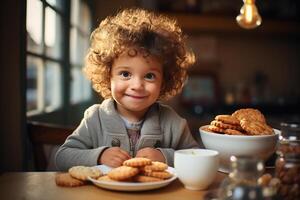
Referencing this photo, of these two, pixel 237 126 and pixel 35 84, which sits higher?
pixel 35 84

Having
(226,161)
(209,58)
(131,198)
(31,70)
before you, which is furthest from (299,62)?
(131,198)

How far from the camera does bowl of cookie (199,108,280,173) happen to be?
0.85 m

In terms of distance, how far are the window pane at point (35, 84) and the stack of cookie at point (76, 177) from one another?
806 mm

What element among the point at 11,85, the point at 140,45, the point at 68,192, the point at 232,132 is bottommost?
the point at 68,192

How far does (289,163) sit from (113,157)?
1.32 ft

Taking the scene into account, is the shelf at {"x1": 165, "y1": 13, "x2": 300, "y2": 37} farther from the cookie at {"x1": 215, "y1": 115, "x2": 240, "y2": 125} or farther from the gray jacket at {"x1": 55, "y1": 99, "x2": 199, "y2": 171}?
the cookie at {"x1": 215, "y1": 115, "x2": 240, "y2": 125}

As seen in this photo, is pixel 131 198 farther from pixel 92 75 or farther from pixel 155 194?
pixel 92 75

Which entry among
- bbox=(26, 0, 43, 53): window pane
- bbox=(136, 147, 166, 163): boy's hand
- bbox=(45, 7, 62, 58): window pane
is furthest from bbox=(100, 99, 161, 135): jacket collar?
bbox=(45, 7, 62, 58): window pane

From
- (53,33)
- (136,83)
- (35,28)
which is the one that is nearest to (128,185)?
(136,83)

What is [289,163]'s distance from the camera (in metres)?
0.71

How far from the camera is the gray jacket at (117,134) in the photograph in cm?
105

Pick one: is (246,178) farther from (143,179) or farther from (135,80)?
(135,80)

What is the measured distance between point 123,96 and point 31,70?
670 mm

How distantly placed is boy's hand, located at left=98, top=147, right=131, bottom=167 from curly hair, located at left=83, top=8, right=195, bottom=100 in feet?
0.89
